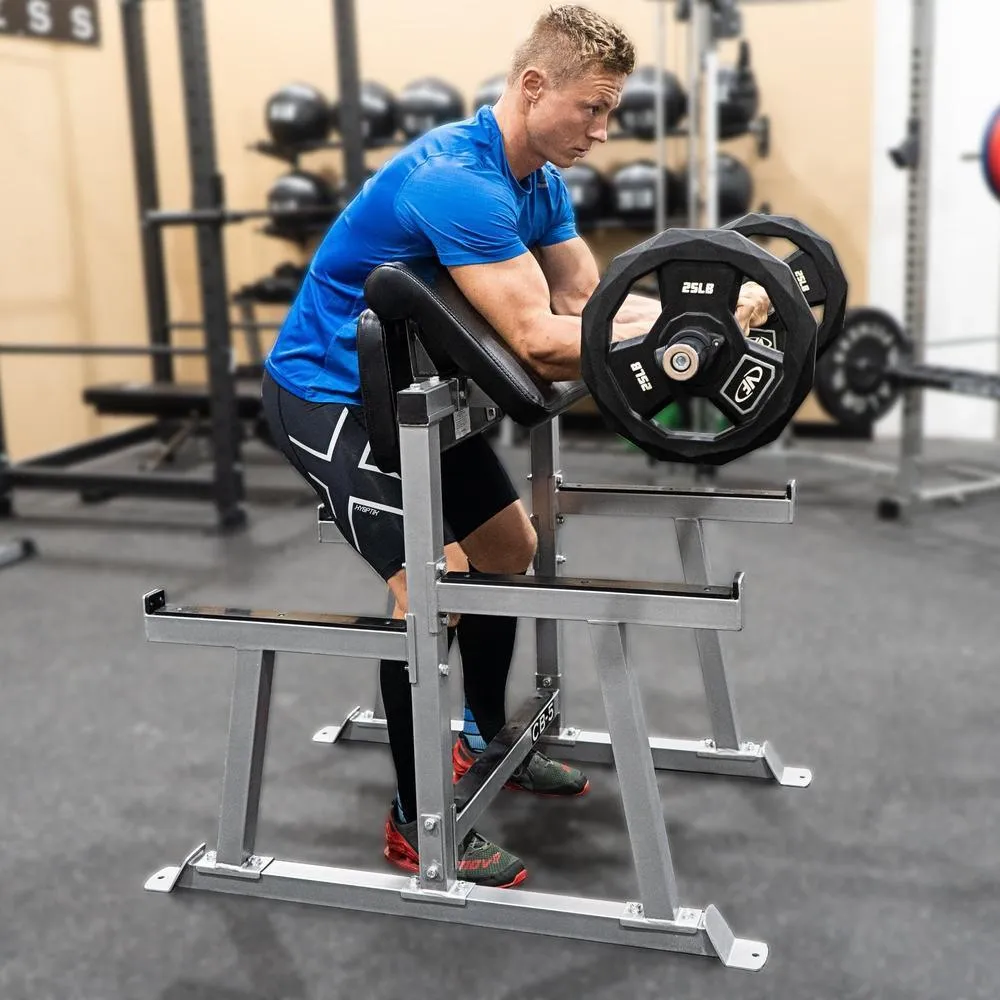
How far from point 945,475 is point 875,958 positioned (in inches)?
128

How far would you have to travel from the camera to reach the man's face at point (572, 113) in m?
1.55

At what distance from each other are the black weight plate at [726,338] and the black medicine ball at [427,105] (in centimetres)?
392

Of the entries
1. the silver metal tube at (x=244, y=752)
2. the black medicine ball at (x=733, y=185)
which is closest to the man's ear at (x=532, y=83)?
the silver metal tube at (x=244, y=752)

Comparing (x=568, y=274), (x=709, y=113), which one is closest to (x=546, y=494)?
(x=568, y=274)

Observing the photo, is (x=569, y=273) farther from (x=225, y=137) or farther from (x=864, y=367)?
(x=225, y=137)

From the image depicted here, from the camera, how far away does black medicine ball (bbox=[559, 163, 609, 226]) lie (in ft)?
16.2

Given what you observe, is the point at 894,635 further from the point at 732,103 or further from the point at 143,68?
the point at 143,68

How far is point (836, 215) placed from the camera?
5188mm

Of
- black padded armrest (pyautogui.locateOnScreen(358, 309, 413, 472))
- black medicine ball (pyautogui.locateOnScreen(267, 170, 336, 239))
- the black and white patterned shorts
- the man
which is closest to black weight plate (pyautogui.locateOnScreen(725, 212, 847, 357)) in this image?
the man

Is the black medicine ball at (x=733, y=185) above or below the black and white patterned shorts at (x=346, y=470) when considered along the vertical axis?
above

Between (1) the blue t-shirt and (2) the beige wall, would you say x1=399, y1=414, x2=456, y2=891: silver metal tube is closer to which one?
(1) the blue t-shirt

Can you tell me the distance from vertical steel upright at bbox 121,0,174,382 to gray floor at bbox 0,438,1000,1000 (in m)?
1.80

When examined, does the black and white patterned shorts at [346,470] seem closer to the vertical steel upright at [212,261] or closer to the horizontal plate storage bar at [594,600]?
the horizontal plate storage bar at [594,600]

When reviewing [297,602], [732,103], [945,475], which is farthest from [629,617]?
[732,103]
